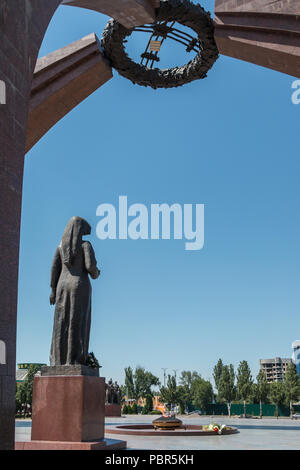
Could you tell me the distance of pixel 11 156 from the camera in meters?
3.81

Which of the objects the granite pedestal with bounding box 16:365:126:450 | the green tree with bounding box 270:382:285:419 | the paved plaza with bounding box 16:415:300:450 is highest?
the granite pedestal with bounding box 16:365:126:450

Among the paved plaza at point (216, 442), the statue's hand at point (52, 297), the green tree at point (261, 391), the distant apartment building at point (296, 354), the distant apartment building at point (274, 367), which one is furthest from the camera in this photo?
the distant apartment building at point (274, 367)

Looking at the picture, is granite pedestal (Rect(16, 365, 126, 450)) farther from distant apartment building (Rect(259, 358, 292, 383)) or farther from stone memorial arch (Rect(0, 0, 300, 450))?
distant apartment building (Rect(259, 358, 292, 383))

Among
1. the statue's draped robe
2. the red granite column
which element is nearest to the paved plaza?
the statue's draped robe

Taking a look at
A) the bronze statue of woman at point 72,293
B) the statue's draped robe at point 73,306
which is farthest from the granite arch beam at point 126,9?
the statue's draped robe at point 73,306

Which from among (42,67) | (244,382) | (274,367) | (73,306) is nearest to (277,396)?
(244,382)

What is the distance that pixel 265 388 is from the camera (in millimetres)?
34812

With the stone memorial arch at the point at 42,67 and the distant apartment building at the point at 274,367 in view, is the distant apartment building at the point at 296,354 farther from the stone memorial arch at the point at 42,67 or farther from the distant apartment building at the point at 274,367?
the distant apartment building at the point at 274,367

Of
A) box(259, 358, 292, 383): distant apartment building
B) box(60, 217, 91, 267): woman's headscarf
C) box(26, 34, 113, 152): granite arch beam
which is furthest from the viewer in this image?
box(259, 358, 292, 383): distant apartment building

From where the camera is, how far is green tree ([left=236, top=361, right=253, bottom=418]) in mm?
34688

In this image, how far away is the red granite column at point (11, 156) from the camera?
3.38m

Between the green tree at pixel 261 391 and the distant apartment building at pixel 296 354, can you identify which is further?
the distant apartment building at pixel 296 354

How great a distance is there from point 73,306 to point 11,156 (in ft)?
8.03
